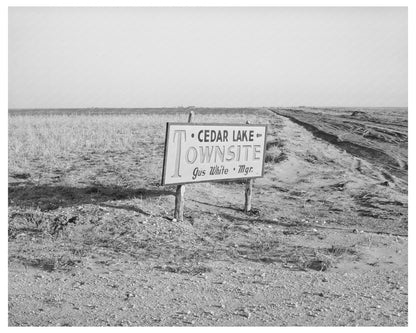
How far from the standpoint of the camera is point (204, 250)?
684 centimetres

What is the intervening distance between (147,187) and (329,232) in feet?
13.7

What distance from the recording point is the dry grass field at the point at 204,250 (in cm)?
481

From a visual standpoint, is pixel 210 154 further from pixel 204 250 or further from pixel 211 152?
pixel 204 250

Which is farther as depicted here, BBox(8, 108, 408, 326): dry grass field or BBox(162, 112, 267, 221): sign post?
BBox(162, 112, 267, 221): sign post

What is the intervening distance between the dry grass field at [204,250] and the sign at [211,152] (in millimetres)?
781

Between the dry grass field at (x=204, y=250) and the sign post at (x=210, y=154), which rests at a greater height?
the sign post at (x=210, y=154)

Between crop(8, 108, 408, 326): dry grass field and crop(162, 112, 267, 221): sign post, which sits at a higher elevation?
crop(162, 112, 267, 221): sign post

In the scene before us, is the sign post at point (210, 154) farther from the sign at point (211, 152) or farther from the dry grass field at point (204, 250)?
the dry grass field at point (204, 250)

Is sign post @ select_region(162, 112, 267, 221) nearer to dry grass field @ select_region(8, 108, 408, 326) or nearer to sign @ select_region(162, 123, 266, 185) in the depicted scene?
sign @ select_region(162, 123, 266, 185)

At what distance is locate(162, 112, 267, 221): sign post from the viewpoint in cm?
782

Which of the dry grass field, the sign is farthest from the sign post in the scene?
the dry grass field

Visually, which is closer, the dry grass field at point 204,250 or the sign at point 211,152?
the dry grass field at point 204,250

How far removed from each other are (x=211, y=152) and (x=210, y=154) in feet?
0.14

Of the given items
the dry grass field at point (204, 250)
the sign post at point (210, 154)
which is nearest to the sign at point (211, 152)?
the sign post at point (210, 154)
